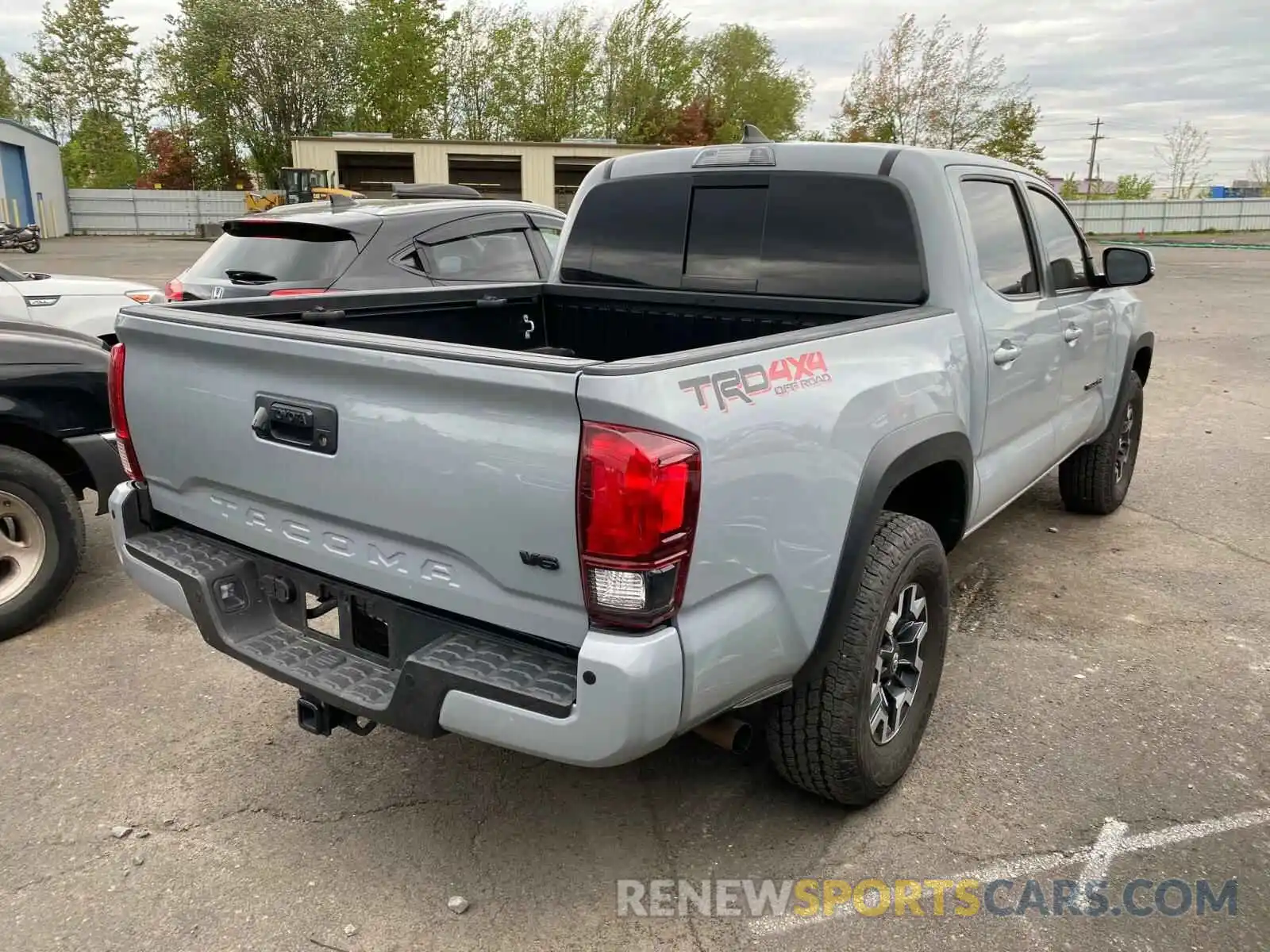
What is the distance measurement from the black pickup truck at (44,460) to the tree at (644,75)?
55.7 metres

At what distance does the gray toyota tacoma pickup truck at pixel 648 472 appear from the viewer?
6.81 ft

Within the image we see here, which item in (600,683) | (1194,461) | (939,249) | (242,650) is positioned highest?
(939,249)

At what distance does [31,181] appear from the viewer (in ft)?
125

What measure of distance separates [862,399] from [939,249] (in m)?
1.03

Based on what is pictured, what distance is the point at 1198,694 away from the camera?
3.69 m

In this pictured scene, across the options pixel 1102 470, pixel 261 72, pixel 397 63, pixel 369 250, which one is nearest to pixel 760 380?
pixel 1102 470

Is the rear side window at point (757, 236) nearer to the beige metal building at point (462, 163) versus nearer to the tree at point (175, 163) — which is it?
the beige metal building at point (462, 163)

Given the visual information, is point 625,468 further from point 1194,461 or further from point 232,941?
point 1194,461

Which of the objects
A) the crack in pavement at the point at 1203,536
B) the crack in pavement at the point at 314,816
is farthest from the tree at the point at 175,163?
the crack in pavement at the point at 314,816

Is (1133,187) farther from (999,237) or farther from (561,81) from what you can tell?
(999,237)

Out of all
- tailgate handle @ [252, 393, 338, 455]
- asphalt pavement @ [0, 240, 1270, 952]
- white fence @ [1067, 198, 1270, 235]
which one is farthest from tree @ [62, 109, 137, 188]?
tailgate handle @ [252, 393, 338, 455]

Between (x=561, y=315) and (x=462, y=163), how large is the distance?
35.3 metres

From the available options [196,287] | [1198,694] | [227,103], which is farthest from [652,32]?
[1198,694]

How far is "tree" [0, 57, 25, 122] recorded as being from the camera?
58.9m
